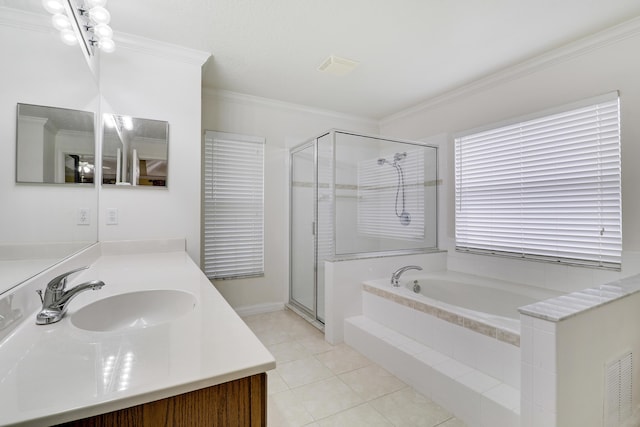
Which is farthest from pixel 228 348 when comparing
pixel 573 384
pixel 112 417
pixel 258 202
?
pixel 258 202

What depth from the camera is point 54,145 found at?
4.08ft

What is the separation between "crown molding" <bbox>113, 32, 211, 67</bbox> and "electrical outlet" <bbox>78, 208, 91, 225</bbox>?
125 centimetres

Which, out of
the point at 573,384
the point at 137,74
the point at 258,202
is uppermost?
the point at 137,74

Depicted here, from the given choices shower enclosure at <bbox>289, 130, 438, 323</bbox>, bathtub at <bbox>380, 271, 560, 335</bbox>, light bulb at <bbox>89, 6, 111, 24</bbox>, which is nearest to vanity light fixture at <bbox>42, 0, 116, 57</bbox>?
light bulb at <bbox>89, 6, 111, 24</bbox>

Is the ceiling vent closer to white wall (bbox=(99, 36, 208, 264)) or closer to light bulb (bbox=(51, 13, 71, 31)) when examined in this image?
white wall (bbox=(99, 36, 208, 264))

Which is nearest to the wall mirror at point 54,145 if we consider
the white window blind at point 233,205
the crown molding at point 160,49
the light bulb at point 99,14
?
the light bulb at point 99,14

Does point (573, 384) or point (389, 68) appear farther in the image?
point (389, 68)

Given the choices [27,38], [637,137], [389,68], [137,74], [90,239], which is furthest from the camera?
[389,68]

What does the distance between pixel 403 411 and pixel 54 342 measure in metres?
1.72

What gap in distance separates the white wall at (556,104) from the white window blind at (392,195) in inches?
11.4

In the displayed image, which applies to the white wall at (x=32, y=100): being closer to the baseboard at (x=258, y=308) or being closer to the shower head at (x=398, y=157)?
the baseboard at (x=258, y=308)

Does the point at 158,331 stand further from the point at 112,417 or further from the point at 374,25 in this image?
the point at 374,25

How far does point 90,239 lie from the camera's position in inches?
71.4

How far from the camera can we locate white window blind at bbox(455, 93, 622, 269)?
209 cm
